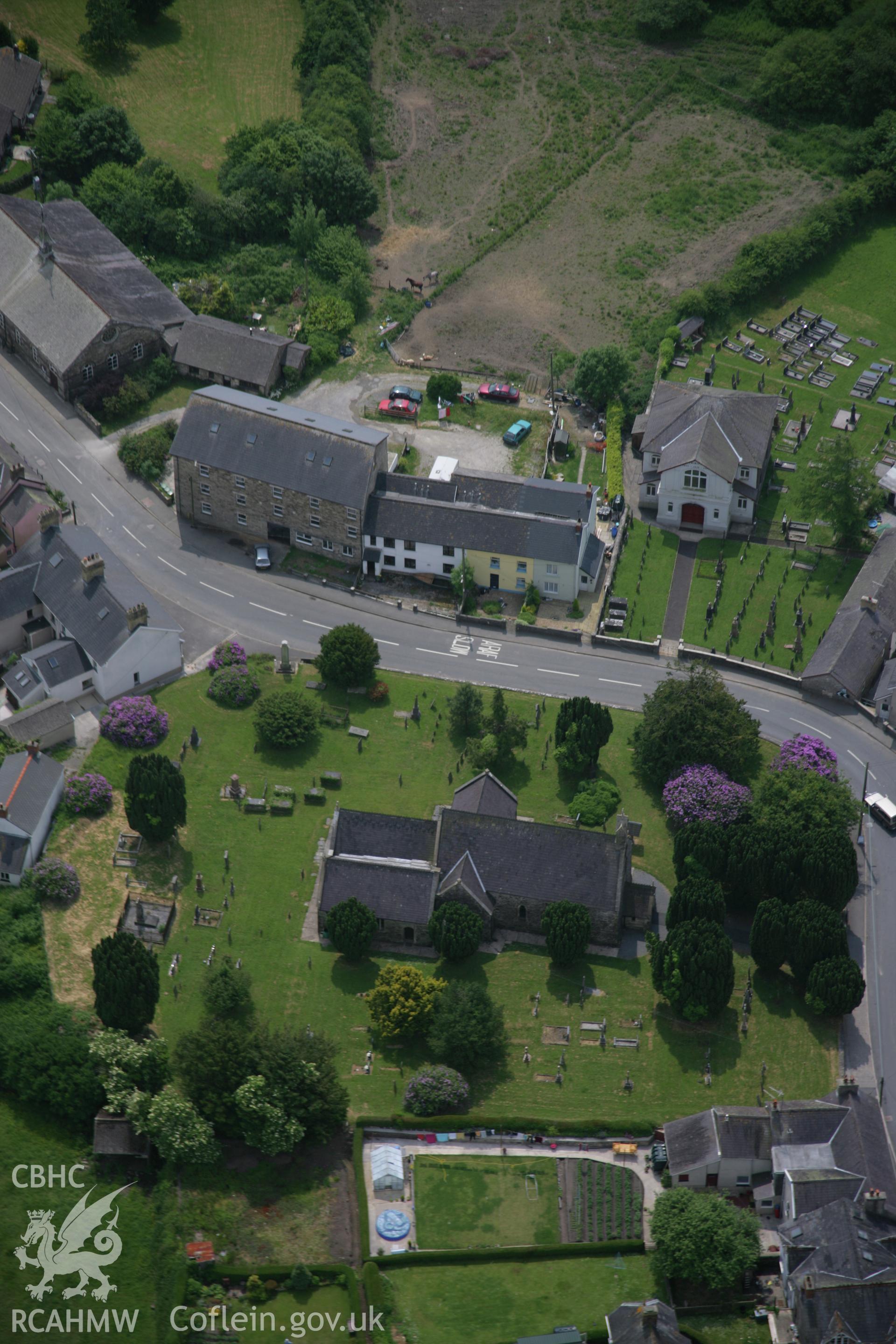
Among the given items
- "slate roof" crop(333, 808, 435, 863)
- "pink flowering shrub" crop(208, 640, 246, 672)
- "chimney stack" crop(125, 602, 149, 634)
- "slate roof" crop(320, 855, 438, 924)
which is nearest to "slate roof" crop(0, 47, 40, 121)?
"chimney stack" crop(125, 602, 149, 634)

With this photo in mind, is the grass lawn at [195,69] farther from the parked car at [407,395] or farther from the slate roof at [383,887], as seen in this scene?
the slate roof at [383,887]

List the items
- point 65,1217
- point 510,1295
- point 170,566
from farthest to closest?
1. point 170,566
2. point 65,1217
3. point 510,1295

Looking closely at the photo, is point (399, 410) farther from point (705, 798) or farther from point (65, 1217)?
point (65, 1217)

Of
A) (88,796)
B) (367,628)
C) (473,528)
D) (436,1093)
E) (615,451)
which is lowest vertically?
(436,1093)

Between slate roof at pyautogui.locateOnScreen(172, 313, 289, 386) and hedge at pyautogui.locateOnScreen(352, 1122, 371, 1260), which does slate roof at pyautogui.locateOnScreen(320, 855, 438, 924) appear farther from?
slate roof at pyautogui.locateOnScreen(172, 313, 289, 386)

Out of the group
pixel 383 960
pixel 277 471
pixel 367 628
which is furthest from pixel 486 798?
Result: pixel 277 471

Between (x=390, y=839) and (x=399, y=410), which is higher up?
(x=399, y=410)

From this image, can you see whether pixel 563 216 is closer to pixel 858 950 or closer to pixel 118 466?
pixel 118 466

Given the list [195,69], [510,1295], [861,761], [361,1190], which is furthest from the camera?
[195,69]

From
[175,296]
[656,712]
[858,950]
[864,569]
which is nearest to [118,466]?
[175,296]
